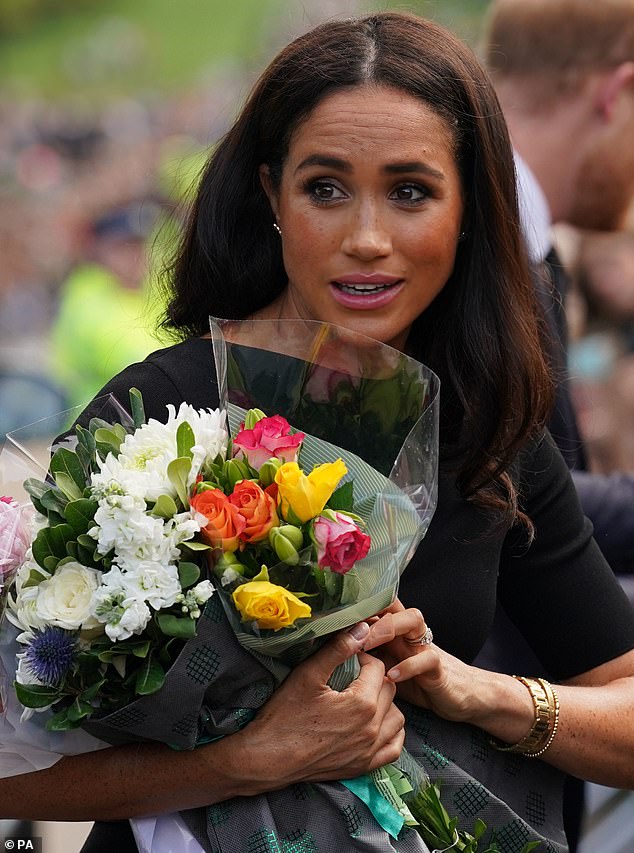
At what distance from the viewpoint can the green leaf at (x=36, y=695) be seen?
1577 millimetres

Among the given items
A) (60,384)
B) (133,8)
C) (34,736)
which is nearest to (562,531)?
(34,736)

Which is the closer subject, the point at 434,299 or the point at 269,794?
the point at 269,794

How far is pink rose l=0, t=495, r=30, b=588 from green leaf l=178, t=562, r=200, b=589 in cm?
24

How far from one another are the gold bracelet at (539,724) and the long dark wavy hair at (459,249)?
11.9 inches

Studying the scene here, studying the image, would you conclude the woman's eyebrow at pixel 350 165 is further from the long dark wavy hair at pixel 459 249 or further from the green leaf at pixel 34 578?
the green leaf at pixel 34 578

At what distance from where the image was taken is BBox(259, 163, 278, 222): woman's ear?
2.22 metres

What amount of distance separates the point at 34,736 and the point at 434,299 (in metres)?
1.09

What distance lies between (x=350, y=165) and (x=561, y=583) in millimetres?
863

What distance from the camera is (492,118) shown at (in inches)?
87.4

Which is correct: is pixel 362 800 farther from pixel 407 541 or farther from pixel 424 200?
pixel 424 200

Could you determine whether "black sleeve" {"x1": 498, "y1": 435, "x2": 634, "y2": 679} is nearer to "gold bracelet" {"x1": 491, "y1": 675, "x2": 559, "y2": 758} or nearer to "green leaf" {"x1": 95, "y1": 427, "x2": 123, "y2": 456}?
"gold bracelet" {"x1": 491, "y1": 675, "x2": 559, "y2": 758}

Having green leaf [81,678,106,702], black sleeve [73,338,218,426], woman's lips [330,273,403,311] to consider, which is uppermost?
woman's lips [330,273,403,311]

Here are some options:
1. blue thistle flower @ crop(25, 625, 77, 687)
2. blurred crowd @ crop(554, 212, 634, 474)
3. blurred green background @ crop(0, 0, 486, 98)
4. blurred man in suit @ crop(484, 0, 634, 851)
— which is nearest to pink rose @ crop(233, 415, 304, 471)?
blue thistle flower @ crop(25, 625, 77, 687)

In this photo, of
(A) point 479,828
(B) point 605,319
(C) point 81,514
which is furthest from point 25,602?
(B) point 605,319
